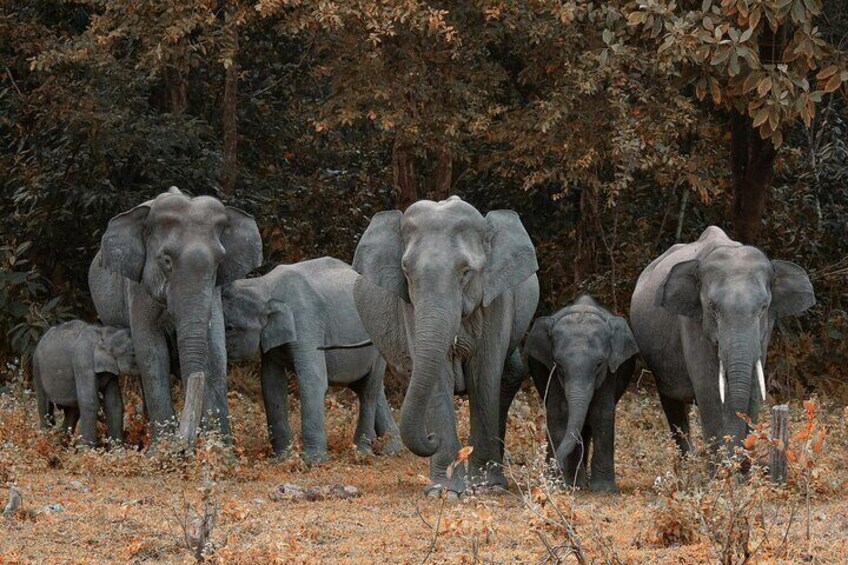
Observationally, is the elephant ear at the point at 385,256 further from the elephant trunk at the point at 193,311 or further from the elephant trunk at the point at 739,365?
the elephant trunk at the point at 739,365

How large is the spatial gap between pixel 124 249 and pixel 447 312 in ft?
11.3

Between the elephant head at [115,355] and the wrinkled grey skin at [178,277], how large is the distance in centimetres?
A: 13

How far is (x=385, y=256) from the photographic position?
11.0 meters

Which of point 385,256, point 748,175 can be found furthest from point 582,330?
point 748,175

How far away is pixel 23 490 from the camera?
10.2 m

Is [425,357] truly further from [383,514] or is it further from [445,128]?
[445,128]

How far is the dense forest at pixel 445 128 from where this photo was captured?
15258mm

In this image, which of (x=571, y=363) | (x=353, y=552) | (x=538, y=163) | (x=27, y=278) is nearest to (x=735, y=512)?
(x=353, y=552)

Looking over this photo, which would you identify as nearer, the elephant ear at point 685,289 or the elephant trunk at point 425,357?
the elephant trunk at point 425,357

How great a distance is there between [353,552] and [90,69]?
10.3 meters

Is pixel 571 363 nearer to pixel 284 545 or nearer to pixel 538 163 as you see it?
pixel 284 545

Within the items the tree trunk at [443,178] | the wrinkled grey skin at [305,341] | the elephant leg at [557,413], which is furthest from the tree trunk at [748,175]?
the elephant leg at [557,413]

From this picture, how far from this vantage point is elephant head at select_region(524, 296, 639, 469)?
11.2 m

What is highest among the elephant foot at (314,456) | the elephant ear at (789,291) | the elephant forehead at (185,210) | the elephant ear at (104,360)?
the elephant forehead at (185,210)
